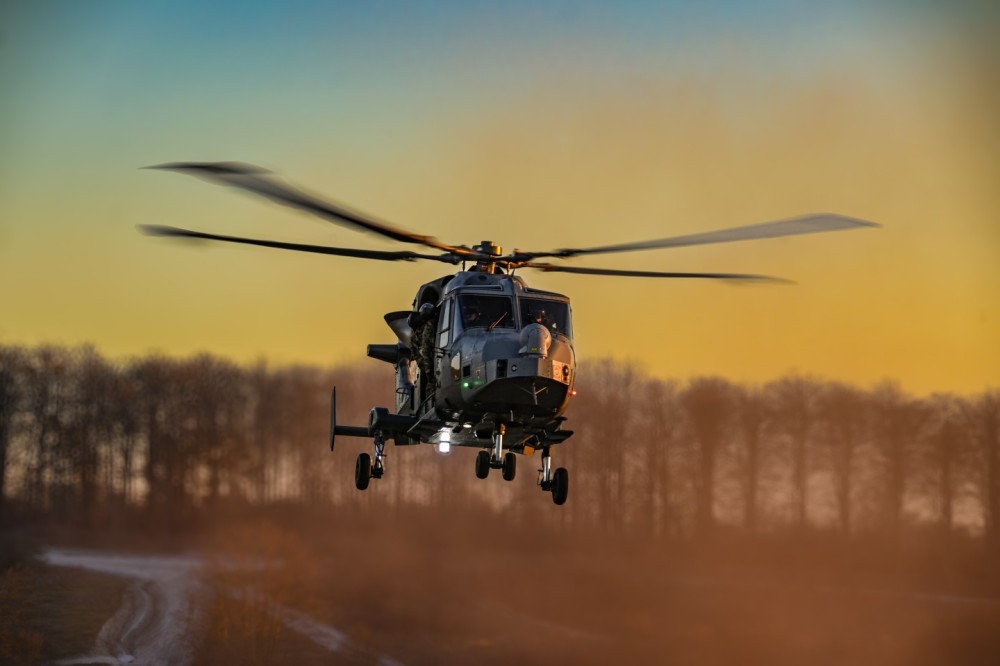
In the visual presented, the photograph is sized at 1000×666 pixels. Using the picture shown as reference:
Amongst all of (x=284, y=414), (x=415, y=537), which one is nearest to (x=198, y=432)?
(x=284, y=414)

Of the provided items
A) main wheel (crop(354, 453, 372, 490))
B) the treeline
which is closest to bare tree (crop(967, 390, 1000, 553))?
the treeline

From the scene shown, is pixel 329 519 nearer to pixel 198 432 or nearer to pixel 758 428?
pixel 198 432

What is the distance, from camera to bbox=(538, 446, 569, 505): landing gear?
1175 inches

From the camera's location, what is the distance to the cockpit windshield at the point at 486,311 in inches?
1115

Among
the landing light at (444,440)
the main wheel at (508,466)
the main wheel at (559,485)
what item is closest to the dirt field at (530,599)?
the landing light at (444,440)

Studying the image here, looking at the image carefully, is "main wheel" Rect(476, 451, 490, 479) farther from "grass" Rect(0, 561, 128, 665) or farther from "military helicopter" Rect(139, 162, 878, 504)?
"grass" Rect(0, 561, 128, 665)

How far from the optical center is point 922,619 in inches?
4151

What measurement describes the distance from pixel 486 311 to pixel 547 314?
50.9 inches

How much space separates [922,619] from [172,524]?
2347 inches

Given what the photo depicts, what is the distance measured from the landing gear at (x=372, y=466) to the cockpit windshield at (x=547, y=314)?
5.51m

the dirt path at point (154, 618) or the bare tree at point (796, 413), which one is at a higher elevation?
the bare tree at point (796, 413)

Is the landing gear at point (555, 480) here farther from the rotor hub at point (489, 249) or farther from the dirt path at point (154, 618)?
the dirt path at point (154, 618)

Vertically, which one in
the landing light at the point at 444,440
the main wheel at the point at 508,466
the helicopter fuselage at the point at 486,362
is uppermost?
the helicopter fuselage at the point at 486,362

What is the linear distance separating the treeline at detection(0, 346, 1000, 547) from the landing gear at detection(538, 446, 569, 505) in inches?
3006
